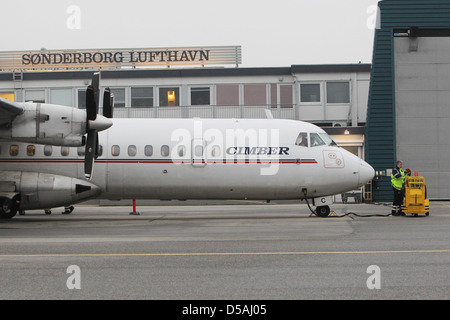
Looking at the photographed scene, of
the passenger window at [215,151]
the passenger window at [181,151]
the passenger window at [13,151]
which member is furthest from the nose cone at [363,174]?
the passenger window at [13,151]

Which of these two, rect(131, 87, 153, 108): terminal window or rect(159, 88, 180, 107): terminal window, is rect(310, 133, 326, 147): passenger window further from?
rect(131, 87, 153, 108): terminal window

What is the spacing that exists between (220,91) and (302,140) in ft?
53.1

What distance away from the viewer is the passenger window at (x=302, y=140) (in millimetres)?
20500

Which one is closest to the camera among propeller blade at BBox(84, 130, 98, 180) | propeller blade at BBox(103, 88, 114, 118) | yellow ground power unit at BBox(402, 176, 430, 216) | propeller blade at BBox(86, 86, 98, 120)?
propeller blade at BBox(86, 86, 98, 120)

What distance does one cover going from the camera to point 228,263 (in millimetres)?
9875

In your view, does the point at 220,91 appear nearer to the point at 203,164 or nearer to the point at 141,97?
the point at 141,97

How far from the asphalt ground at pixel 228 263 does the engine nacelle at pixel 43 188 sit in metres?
2.71

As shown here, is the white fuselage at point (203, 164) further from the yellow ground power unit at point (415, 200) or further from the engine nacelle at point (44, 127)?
the engine nacelle at point (44, 127)

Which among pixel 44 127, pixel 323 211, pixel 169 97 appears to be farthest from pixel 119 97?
pixel 44 127

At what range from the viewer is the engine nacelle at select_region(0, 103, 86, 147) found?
17.1 metres

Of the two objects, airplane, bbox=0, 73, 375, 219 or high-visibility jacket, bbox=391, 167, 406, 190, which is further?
high-visibility jacket, bbox=391, 167, 406, 190

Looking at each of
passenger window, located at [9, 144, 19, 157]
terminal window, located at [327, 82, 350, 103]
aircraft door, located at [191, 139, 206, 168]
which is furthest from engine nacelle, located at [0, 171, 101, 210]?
terminal window, located at [327, 82, 350, 103]

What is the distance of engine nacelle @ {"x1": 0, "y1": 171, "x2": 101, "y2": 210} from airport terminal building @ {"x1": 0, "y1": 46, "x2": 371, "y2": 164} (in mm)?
16600

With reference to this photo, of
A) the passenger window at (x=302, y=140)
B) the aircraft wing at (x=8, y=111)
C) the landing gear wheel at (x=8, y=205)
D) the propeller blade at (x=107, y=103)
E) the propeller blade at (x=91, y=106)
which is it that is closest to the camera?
the aircraft wing at (x=8, y=111)
